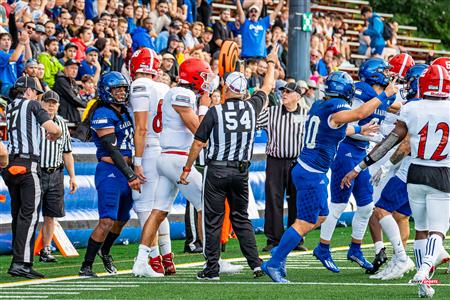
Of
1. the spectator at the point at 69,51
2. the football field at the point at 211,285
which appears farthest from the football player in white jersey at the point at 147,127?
the spectator at the point at 69,51

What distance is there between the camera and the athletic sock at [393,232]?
1153 cm

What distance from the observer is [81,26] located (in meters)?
20.1

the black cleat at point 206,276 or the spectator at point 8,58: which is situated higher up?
the spectator at point 8,58

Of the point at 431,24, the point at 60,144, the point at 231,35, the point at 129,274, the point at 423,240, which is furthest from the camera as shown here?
the point at 431,24

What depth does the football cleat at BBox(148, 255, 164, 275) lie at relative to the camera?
11.7 m

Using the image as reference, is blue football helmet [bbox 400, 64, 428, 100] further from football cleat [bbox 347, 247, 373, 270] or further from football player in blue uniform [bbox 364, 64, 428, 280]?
football cleat [bbox 347, 247, 373, 270]

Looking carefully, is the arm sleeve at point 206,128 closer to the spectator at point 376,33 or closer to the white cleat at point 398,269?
the white cleat at point 398,269

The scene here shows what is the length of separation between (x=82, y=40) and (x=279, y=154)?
583 cm

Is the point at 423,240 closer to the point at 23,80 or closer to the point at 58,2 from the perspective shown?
the point at 23,80

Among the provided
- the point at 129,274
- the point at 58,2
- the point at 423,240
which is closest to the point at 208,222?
the point at 129,274

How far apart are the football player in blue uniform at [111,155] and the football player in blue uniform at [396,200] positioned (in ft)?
7.80

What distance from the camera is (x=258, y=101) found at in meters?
11.4

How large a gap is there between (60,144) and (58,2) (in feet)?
24.4

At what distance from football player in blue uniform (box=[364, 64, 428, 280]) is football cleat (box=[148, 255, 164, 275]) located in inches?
80.7
